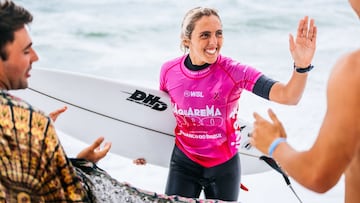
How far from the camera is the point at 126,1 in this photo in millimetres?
9773

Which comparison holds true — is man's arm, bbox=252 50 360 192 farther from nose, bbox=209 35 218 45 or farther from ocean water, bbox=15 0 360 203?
ocean water, bbox=15 0 360 203

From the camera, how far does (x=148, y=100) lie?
119 inches

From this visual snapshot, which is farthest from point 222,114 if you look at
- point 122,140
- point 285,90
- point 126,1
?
point 126,1

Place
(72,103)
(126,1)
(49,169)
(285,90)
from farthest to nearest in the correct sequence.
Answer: (126,1) < (72,103) < (285,90) < (49,169)

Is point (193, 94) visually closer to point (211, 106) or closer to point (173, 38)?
point (211, 106)

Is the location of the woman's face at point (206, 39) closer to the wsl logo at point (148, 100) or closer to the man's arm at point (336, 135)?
the wsl logo at point (148, 100)

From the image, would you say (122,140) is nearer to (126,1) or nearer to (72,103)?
(72,103)

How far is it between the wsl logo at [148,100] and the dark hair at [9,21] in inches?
60.7

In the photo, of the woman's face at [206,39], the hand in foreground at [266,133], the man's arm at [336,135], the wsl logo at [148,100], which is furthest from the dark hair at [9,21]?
the wsl logo at [148,100]

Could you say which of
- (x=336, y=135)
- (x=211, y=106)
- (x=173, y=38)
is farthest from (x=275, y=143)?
(x=173, y=38)

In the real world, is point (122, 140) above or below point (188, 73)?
below

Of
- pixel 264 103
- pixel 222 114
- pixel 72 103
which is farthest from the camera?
pixel 264 103

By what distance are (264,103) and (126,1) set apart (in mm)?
5114

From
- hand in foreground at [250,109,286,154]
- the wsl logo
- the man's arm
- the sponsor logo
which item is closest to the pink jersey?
the sponsor logo
